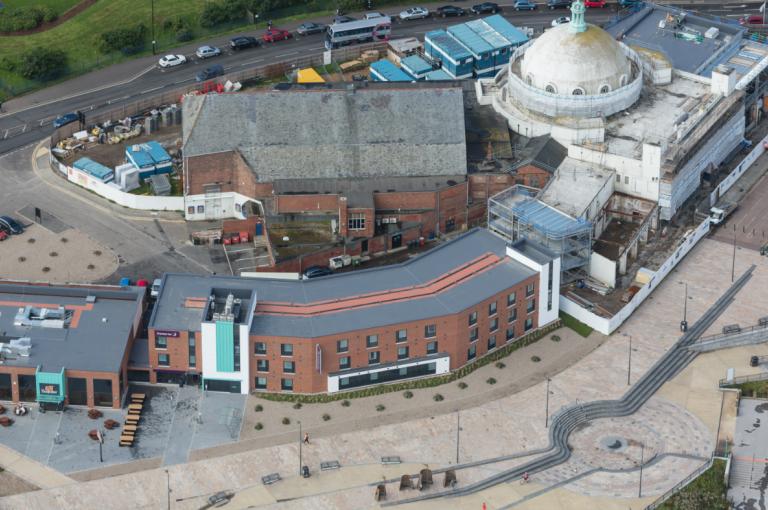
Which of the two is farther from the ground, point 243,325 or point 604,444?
point 243,325

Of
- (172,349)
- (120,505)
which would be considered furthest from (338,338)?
(120,505)

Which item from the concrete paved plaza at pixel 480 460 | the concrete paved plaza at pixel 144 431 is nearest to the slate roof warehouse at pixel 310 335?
the concrete paved plaza at pixel 144 431

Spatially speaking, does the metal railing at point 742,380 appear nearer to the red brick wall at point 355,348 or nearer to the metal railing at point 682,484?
the metal railing at point 682,484

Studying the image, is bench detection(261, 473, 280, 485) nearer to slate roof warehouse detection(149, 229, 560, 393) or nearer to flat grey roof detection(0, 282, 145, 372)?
slate roof warehouse detection(149, 229, 560, 393)

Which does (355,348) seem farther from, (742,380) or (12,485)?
(742,380)

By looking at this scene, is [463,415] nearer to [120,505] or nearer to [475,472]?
[475,472]

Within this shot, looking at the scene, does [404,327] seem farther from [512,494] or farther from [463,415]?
[512,494]

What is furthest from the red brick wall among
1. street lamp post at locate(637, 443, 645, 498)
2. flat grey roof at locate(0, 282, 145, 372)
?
street lamp post at locate(637, 443, 645, 498)

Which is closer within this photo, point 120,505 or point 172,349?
point 120,505
